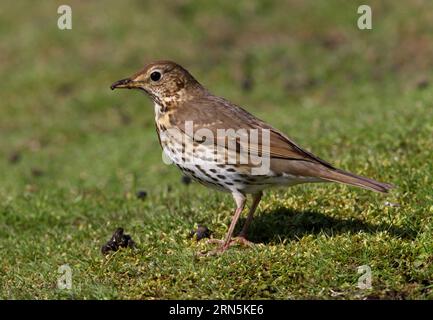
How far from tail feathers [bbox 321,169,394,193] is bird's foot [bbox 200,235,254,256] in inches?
46.1

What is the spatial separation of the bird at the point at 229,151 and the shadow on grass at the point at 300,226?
0.29 m

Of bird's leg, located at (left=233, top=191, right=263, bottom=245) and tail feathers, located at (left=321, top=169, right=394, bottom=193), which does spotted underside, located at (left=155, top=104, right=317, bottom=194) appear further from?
bird's leg, located at (left=233, top=191, right=263, bottom=245)

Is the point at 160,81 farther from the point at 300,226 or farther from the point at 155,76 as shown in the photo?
the point at 300,226

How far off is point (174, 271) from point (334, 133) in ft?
19.8

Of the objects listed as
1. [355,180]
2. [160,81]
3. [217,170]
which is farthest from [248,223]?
[160,81]

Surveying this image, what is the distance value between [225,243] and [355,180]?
1598mm

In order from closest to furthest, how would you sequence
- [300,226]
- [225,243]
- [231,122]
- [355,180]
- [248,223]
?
1. [355,180]
2. [225,243]
3. [231,122]
4. [248,223]
5. [300,226]

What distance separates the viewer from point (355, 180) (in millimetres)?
7934

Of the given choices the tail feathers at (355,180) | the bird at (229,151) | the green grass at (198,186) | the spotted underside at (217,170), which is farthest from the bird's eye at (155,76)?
the tail feathers at (355,180)

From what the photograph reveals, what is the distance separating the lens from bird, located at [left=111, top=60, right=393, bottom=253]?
8.20m

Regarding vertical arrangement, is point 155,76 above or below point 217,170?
above

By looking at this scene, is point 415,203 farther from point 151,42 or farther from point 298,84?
point 151,42

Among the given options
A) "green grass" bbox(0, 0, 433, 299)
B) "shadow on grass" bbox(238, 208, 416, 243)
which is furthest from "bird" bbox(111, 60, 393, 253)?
"green grass" bbox(0, 0, 433, 299)

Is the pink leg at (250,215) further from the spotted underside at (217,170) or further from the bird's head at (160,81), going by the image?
the bird's head at (160,81)
